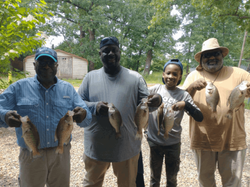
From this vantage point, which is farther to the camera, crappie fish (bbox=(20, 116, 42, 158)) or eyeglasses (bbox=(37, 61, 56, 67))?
eyeglasses (bbox=(37, 61, 56, 67))

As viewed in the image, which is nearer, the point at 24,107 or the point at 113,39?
the point at 24,107

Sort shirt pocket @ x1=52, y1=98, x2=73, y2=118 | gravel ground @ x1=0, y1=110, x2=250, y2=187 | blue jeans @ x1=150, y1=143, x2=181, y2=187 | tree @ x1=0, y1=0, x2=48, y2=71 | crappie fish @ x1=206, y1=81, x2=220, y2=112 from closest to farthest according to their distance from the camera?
shirt pocket @ x1=52, y1=98, x2=73, y2=118 → crappie fish @ x1=206, y1=81, x2=220, y2=112 → blue jeans @ x1=150, y1=143, x2=181, y2=187 → tree @ x1=0, y1=0, x2=48, y2=71 → gravel ground @ x1=0, y1=110, x2=250, y2=187

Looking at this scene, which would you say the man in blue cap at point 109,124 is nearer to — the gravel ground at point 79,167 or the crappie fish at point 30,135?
the crappie fish at point 30,135

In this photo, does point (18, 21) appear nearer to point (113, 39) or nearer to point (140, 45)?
point (113, 39)

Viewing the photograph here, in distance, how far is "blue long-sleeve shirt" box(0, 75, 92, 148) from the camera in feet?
7.18

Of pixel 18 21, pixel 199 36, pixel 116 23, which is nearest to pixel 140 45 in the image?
pixel 116 23

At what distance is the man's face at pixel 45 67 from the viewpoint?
2232mm

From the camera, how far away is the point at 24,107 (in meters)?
2.20

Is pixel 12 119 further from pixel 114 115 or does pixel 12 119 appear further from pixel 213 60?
pixel 213 60

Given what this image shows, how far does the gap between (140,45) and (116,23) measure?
5.63 metres

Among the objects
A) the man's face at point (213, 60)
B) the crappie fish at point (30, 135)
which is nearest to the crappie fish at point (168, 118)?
the man's face at point (213, 60)

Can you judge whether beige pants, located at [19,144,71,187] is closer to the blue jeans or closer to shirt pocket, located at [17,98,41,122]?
shirt pocket, located at [17,98,41,122]

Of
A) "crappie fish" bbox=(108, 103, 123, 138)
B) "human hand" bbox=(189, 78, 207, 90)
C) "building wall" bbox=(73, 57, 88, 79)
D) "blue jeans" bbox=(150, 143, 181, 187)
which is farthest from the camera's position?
"building wall" bbox=(73, 57, 88, 79)

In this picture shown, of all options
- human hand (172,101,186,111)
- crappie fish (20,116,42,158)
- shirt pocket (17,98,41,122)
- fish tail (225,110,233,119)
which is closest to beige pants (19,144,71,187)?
crappie fish (20,116,42,158)
